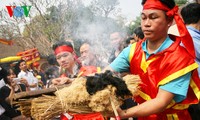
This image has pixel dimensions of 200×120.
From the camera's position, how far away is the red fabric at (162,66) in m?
2.22

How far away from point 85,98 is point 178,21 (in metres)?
0.99

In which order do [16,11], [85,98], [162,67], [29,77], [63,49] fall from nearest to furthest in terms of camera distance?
[85,98], [162,67], [63,49], [29,77], [16,11]

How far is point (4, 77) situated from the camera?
15.5 ft

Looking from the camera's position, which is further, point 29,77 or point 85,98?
point 29,77

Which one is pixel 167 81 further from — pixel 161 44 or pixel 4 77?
pixel 4 77

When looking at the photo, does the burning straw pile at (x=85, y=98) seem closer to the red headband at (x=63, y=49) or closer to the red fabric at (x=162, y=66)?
the red fabric at (x=162, y=66)

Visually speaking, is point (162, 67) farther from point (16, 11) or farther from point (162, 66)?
point (16, 11)

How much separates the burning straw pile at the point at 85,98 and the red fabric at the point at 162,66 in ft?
1.21

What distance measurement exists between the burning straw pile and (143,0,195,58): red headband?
641mm

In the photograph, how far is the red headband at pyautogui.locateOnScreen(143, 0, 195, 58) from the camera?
7.52 ft

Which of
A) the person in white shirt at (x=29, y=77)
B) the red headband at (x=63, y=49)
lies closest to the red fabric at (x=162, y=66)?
the red headband at (x=63, y=49)

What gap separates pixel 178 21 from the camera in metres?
2.31

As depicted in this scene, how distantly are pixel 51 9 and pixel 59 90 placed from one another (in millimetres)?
6061

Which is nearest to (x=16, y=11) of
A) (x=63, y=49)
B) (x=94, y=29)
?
(x=94, y=29)
